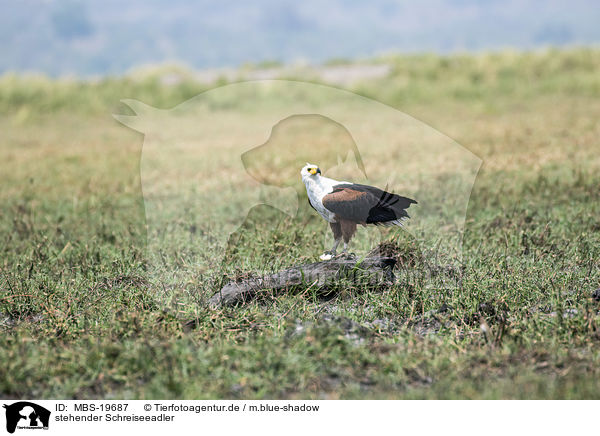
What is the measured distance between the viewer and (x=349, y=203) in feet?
11.8

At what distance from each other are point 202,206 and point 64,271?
197 cm

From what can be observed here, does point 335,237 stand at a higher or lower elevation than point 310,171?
lower

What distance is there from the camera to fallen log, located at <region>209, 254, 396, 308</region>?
3957mm

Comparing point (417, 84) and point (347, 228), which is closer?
point (347, 228)

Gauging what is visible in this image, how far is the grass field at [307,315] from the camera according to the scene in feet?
10.2

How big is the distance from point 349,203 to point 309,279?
2.08 feet

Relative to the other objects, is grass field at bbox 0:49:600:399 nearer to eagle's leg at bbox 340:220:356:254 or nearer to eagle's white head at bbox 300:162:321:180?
eagle's leg at bbox 340:220:356:254

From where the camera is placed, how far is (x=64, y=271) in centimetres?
479

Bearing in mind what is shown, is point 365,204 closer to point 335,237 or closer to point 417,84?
point 335,237
